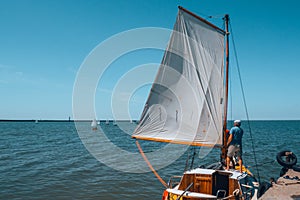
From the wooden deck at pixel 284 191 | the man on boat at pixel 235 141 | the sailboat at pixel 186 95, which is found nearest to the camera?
the wooden deck at pixel 284 191

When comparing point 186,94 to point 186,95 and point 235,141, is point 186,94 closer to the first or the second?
point 186,95

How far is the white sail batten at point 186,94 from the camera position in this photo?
1218 cm

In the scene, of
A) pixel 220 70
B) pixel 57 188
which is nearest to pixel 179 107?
pixel 220 70

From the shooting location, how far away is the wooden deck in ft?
37.6

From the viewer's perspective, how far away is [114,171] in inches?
922

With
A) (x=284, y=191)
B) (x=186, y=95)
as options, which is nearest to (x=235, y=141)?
(x=284, y=191)

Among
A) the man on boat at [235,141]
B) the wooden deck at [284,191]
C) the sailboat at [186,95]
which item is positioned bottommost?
the wooden deck at [284,191]

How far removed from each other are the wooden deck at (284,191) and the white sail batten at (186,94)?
3.71 m

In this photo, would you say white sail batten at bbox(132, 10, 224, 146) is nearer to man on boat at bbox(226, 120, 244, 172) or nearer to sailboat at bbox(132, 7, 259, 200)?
sailboat at bbox(132, 7, 259, 200)

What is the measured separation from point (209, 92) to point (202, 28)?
3.73m

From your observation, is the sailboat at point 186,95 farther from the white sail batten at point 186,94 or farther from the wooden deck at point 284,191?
the wooden deck at point 284,191

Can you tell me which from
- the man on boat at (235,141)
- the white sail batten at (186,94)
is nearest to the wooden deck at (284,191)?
the man on boat at (235,141)

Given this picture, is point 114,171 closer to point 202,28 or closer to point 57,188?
point 57,188

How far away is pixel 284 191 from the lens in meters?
12.5
